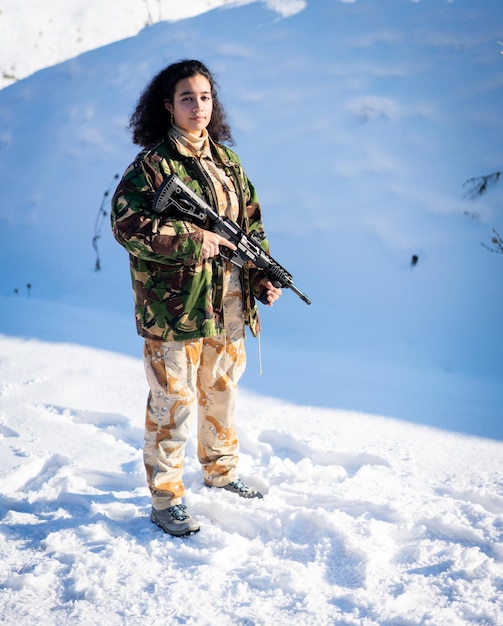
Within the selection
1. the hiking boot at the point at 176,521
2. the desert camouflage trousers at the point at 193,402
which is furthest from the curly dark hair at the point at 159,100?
the hiking boot at the point at 176,521

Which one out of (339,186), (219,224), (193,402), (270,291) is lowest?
(193,402)

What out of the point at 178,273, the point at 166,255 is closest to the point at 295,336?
the point at 178,273

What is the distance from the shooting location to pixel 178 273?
2.17m

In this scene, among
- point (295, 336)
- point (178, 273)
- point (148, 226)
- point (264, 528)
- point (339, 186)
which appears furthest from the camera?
point (339, 186)

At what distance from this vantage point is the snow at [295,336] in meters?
2.00

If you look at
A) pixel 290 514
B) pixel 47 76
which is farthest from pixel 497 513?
pixel 47 76

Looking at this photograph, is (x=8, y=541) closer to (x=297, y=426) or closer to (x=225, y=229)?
(x=225, y=229)

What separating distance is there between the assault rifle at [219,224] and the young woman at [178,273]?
0.15 ft

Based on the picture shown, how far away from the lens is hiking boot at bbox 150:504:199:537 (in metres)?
2.19

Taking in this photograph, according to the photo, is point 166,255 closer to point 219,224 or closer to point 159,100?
point 219,224

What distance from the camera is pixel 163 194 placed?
2055 mm

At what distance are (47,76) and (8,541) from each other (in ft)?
20.9

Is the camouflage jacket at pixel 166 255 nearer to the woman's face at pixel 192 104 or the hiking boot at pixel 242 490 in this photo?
the woman's face at pixel 192 104

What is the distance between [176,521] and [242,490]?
37 cm
